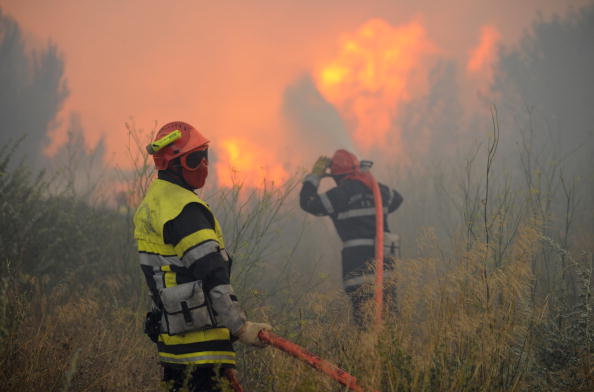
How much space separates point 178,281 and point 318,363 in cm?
81

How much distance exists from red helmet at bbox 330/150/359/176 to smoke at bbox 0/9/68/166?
24.8m

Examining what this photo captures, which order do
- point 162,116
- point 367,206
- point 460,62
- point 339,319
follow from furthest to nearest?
1. point 162,116
2. point 460,62
3. point 367,206
4. point 339,319

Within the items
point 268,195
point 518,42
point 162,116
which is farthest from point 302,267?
point 162,116

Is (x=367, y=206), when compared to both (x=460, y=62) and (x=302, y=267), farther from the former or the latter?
(x=460, y=62)

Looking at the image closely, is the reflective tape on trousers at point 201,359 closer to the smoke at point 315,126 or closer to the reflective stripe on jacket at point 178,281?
the reflective stripe on jacket at point 178,281

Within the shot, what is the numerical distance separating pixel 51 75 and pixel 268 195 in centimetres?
2940

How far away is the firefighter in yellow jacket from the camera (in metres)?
2.24

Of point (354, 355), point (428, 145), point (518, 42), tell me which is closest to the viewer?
point (354, 355)

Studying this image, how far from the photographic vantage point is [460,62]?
19734 mm

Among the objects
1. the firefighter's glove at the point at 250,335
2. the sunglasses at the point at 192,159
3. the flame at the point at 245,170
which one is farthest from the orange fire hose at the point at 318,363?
the flame at the point at 245,170

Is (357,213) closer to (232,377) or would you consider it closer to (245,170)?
(245,170)

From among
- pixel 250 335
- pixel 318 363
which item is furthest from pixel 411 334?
pixel 250 335

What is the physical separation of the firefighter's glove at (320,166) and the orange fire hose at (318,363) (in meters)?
2.99

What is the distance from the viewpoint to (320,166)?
5145mm
